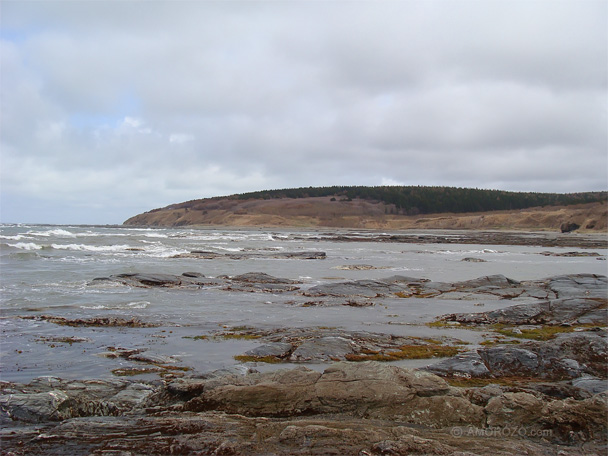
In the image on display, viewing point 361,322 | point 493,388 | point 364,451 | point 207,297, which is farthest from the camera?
point 207,297

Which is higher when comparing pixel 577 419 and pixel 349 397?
pixel 349 397

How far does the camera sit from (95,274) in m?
26.3

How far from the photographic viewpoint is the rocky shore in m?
6.01

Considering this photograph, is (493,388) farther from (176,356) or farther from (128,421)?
(176,356)

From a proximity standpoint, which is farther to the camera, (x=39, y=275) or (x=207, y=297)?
(x=39, y=275)

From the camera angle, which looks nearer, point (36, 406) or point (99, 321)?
point (36, 406)

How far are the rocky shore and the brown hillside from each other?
123498mm

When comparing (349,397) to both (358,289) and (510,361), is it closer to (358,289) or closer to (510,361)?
(510,361)

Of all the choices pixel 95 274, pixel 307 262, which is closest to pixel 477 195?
pixel 307 262

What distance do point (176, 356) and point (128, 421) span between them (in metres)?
4.16

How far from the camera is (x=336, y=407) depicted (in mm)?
7082

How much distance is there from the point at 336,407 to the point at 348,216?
527ft

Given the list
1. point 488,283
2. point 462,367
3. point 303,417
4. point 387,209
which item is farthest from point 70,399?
point 387,209

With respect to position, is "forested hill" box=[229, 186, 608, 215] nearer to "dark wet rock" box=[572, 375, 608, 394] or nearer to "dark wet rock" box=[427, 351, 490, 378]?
"dark wet rock" box=[427, 351, 490, 378]
